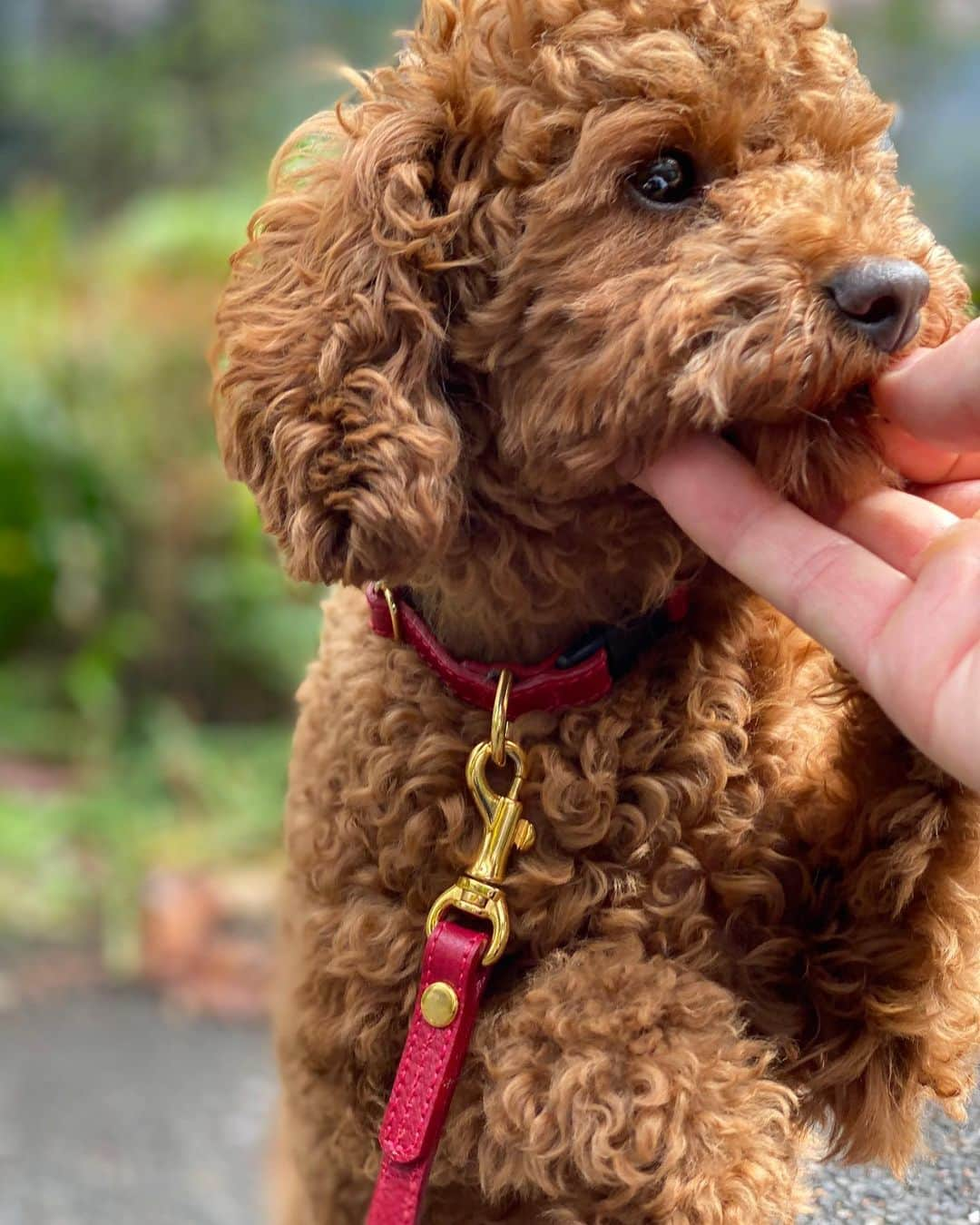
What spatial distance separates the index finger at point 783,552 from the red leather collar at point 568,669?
14 centimetres

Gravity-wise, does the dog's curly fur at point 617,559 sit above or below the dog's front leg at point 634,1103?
above

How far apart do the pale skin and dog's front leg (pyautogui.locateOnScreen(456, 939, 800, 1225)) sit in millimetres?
299

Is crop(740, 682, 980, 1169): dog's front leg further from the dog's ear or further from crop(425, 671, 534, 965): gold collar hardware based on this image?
the dog's ear

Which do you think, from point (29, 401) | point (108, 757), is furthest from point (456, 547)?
point (29, 401)

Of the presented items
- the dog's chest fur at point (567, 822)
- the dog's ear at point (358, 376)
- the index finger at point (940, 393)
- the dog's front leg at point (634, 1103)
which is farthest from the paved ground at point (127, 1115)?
the index finger at point (940, 393)

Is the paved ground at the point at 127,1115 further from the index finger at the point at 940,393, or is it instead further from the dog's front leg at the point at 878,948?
the index finger at the point at 940,393

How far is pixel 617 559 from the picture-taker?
3.97 ft

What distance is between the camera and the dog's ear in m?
1.13

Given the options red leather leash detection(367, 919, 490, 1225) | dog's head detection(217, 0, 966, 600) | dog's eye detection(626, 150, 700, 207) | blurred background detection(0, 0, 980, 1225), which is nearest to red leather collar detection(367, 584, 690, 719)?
dog's head detection(217, 0, 966, 600)

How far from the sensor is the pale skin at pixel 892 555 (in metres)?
1.01

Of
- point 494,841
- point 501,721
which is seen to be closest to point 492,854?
point 494,841

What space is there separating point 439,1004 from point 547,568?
380mm

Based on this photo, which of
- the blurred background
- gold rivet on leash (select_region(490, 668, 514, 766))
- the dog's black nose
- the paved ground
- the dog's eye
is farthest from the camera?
the blurred background

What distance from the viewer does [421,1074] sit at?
1.15m
